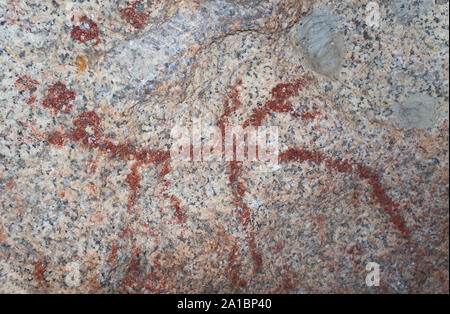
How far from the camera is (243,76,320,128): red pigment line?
4.74ft

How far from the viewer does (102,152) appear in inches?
53.9

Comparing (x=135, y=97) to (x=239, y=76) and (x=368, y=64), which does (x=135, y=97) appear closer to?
(x=239, y=76)

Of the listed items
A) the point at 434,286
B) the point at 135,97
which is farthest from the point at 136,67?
the point at 434,286

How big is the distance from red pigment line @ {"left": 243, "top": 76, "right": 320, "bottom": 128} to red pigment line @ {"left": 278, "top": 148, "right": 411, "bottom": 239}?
0.12 metres

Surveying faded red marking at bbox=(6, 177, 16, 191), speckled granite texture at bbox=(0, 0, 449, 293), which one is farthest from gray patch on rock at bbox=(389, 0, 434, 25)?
faded red marking at bbox=(6, 177, 16, 191)

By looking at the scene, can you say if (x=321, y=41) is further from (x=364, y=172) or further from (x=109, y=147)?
(x=109, y=147)

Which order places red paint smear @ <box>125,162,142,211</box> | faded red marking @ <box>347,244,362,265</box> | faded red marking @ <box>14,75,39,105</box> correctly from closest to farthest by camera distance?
faded red marking @ <box>14,75,39,105</box> → red paint smear @ <box>125,162,142,211</box> → faded red marking @ <box>347,244,362,265</box>

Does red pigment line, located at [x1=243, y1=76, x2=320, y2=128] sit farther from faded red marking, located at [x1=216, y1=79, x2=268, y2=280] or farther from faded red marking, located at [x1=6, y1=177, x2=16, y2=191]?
faded red marking, located at [x1=6, y1=177, x2=16, y2=191]

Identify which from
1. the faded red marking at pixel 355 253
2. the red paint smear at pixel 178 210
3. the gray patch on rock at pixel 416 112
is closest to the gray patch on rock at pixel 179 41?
the red paint smear at pixel 178 210

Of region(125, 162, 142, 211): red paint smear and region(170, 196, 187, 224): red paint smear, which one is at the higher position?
region(125, 162, 142, 211): red paint smear

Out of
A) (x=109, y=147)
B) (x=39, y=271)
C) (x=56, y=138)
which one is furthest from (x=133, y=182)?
(x=39, y=271)

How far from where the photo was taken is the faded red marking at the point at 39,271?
4.48 feet

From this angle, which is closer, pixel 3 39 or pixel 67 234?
pixel 3 39

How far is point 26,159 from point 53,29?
0.38 m
